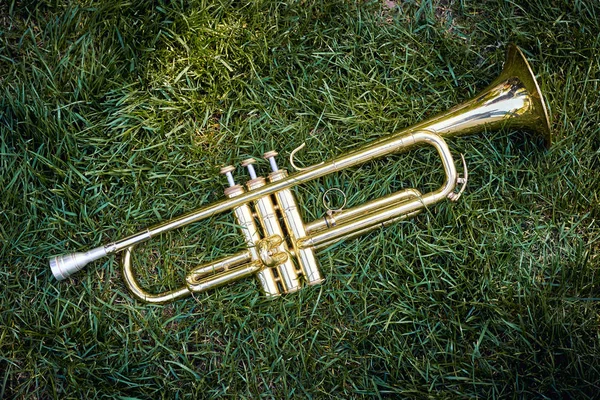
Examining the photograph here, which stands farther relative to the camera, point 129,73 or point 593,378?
point 129,73

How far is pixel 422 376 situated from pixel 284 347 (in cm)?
68

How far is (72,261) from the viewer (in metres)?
2.32

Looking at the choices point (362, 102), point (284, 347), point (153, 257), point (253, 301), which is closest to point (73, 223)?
point (153, 257)

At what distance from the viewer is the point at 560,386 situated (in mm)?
2303

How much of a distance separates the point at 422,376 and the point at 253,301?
0.90m

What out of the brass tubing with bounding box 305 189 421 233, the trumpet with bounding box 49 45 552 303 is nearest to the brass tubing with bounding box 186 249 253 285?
the trumpet with bounding box 49 45 552 303

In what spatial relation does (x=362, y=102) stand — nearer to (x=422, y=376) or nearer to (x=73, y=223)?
(x=422, y=376)

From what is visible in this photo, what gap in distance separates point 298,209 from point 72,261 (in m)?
1.11

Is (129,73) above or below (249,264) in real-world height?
above

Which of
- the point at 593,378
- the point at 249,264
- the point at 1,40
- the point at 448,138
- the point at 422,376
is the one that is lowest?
the point at 593,378

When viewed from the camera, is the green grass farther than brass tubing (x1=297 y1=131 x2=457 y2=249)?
Yes

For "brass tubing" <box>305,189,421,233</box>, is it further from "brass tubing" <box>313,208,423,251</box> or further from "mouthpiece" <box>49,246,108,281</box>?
"mouthpiece" <box>49,246,108,281</box>

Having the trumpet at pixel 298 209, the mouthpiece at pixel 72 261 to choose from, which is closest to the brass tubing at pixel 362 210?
the trumpet at pixel 298 209

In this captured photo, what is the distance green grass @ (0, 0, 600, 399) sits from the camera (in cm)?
237
